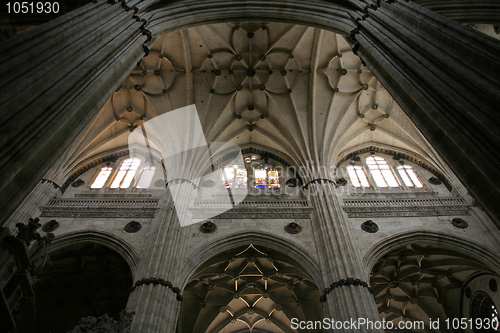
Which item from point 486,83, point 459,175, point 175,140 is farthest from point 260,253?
point 486,83

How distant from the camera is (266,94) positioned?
64.0 feet

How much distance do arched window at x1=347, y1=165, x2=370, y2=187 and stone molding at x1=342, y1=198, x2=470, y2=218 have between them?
8.27 ft

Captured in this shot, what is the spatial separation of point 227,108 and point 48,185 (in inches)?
372

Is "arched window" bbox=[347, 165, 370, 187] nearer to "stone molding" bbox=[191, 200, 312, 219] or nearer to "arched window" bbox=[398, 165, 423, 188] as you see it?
"arched window" bbox=[398, 165, 423, 188]

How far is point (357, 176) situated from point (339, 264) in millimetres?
7314

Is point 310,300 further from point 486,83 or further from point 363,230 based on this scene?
point 486,83

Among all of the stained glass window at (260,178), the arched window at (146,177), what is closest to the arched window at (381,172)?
the stained glass window at (260,178)

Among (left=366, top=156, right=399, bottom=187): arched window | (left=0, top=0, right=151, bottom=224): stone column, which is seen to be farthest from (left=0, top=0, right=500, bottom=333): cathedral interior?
(left=366, top=156, right=399, bottom=187): arched window

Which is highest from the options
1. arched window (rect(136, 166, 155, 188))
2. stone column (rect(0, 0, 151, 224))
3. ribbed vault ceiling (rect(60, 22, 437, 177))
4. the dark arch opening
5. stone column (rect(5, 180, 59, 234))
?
ribbed vault ceiling (rect(60, 22, 437, 177))

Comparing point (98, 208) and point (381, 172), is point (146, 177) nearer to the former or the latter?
point (98, 208)

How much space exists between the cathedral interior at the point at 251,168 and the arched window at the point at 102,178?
0.21m

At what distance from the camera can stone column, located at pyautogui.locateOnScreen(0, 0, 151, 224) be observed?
16.9 feet

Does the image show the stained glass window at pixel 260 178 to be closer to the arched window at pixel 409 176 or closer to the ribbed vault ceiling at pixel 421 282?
the ribbed vault ceiling at pixel 421 282

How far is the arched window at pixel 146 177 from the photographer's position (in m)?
17.0
